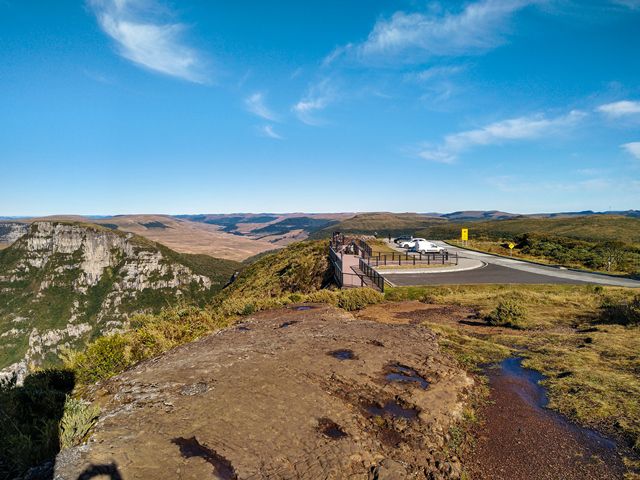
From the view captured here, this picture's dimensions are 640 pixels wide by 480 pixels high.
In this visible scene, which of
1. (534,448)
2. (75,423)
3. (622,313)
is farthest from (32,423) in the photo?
(622,313)

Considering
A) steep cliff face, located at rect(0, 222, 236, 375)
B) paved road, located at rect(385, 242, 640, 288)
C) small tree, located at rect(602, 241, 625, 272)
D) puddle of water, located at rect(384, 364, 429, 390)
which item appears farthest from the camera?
steep cliff face, located at rect(0, 222, 236, 375)

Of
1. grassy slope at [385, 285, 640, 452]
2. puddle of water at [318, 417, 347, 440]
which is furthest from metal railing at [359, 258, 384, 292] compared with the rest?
puddle of water at [318, 417, 347, 440]

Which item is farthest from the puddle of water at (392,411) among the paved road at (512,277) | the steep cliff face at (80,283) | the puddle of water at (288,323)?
the steep cliff face at (80,283)

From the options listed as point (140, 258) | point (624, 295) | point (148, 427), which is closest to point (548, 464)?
point (148, 427)

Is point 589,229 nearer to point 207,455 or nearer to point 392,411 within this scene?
point 392,411

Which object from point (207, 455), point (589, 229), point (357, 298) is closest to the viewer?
point (207, 455)

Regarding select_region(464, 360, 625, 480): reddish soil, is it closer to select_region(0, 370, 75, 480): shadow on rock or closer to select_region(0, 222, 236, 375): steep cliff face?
select_region(0, 370, 75, 480): shadow on rock
